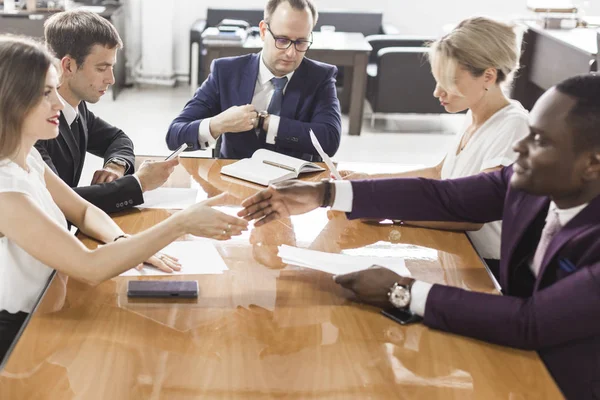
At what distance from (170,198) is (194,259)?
0.52 meters

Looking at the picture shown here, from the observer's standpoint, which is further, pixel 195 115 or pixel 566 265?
pixel 195 115

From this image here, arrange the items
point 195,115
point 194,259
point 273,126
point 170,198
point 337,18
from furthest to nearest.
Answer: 1. point 337,18
2. point 195,115
3. point 273,126
4. point 170,198
5. point 194,259

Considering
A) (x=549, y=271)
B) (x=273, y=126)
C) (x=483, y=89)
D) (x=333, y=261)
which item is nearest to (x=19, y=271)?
(x=333, y=261)

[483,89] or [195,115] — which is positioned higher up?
[483,89]

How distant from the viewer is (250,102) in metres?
3.12

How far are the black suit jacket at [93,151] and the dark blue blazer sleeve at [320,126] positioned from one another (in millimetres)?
601

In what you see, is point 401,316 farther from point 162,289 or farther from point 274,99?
point 274,99

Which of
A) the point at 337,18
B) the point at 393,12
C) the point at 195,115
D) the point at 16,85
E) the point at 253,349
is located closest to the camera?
the point at 253,349

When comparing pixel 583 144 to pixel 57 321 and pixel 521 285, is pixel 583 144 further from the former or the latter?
pixel 57 321

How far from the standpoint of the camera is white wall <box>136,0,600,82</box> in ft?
23.2

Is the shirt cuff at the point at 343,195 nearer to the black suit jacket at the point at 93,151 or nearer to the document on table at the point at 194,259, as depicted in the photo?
the document on table at the point at 194,259

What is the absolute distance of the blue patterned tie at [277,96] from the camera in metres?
3.10

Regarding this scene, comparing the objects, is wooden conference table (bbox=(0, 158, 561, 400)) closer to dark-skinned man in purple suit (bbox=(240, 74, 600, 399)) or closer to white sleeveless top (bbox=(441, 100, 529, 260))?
dark-skinned man in purple suit (bbox=(240, 74, 600, 399))

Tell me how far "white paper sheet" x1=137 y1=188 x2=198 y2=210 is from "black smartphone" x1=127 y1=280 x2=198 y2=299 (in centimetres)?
60
